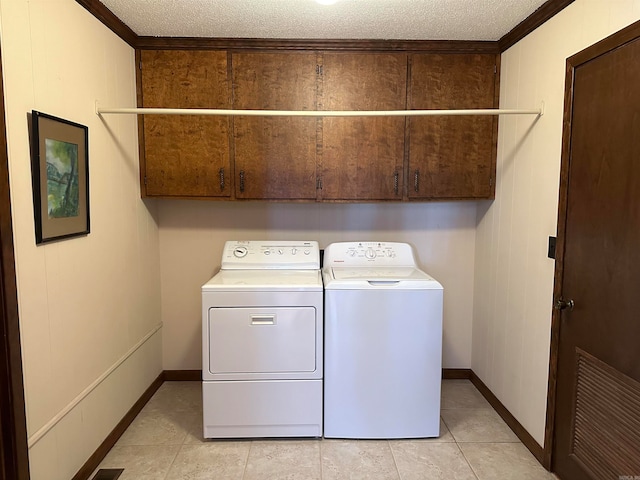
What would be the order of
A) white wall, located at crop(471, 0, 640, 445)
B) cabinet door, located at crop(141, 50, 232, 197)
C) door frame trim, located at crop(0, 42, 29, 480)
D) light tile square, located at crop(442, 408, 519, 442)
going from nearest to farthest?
door frame trim, located at crop(0, 42, 29, 480) → white wall, located at crop(471, 0, 640, 445) → light tile square, located at crop(442, 408, 519, 442) → cabinet door, located at crop(141, 50, 232, 197)

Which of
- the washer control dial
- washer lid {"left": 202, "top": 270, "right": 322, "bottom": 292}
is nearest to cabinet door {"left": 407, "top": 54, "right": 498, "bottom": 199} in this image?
washer lid {"left": 202, "top": 270, "right": 322, "bottom": 292}

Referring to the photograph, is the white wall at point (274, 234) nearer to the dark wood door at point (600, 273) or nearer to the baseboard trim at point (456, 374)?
the baseboard trim at point (456, 374)

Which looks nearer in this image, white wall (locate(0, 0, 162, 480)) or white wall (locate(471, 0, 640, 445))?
white wall (locate(0, 0, 162, 480))

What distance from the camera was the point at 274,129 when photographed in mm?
2605

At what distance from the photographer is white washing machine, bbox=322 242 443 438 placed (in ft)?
7.30

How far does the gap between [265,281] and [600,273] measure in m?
1.61

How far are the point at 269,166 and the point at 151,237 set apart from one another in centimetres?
100

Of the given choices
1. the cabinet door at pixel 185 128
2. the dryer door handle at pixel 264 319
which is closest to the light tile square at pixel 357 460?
the dryer door handle at pixel 264 319

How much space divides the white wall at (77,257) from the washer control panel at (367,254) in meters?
1.29

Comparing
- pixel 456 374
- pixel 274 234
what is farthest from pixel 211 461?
pixel 456 374

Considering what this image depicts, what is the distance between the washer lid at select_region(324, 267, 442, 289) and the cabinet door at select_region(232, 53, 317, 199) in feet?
1.89

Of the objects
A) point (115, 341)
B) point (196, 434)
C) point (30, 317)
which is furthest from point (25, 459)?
point (196, 434)

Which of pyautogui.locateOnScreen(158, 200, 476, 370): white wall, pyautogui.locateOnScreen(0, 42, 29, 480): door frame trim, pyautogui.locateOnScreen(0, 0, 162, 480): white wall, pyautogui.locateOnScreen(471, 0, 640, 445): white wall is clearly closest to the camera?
pyautogui.locateOnScreen(0, 42, 29, 480): door frame trim

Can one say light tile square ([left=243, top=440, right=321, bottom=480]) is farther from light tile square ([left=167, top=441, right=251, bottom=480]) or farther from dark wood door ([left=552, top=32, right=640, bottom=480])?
dark wood door ([left=552, top=32, right=640, bottom=480])
